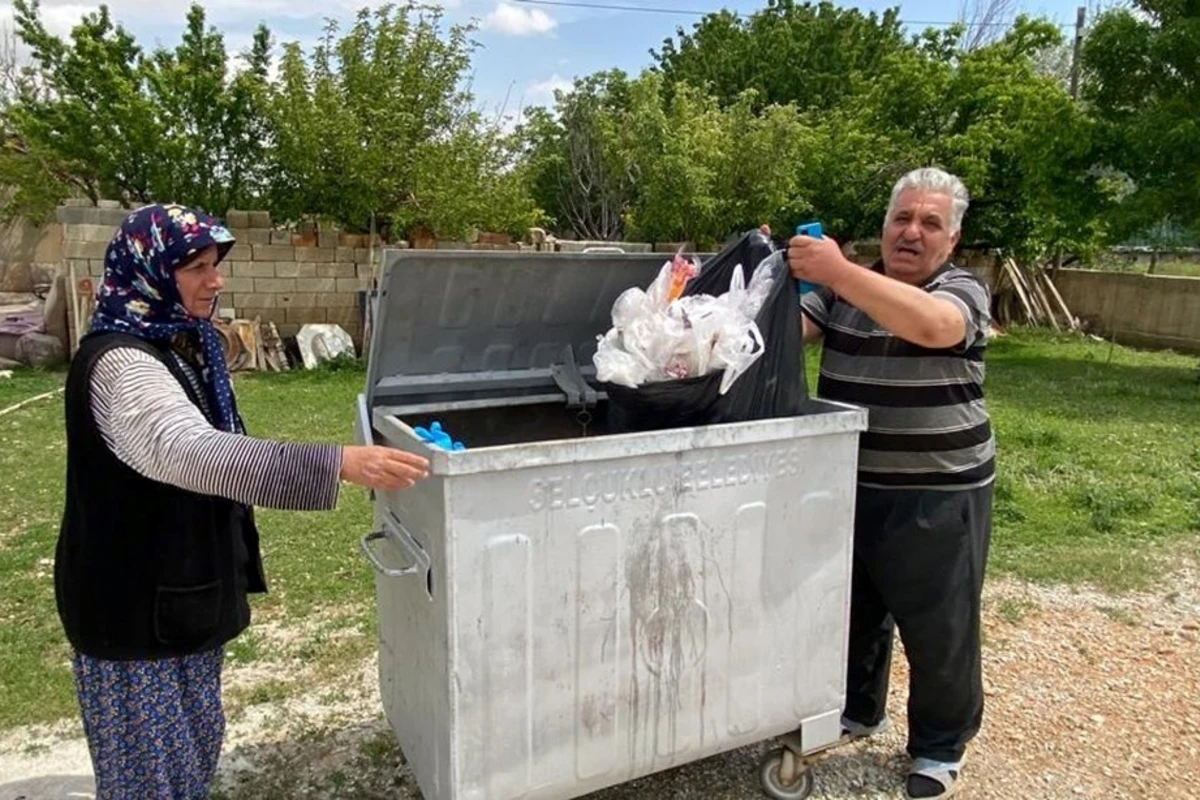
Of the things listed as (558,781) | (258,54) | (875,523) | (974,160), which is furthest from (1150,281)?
(558,781)

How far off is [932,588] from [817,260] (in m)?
1.00

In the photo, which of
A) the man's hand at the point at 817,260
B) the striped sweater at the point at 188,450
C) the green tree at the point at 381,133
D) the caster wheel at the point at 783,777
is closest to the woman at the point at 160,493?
the striped sweater at the point at 188,450

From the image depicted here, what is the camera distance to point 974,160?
12.9 m

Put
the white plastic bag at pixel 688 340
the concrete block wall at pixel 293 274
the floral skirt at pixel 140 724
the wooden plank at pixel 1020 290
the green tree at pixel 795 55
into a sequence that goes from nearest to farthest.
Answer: the floral skirt at pixel 140 724 < the white plastic bag at pixel 688 340 < the concrete block wall at pixel 293 274 < the wooden plank at pixel 1020 290 < the green tree at pixel 795 55

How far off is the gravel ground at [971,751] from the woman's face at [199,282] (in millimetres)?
1482

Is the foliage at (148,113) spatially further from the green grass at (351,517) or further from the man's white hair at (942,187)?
the man's white hair at (942,187)

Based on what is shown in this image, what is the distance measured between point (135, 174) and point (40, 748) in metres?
9.43

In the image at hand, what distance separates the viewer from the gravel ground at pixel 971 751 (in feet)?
8.45

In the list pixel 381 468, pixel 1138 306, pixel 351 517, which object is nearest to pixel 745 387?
pixel 381 468

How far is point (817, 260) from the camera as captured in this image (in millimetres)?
2113

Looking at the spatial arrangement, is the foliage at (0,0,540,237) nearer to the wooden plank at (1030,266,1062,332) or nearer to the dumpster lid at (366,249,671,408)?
the dumpster lid at (366,249,671,408)

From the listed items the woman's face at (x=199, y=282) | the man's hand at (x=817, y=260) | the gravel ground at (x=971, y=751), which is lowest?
the gravel ground at (x=971, y=751)

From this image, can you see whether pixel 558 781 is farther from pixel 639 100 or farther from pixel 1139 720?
pixel 639 100

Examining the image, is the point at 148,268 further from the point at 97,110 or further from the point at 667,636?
the point at 97,110
